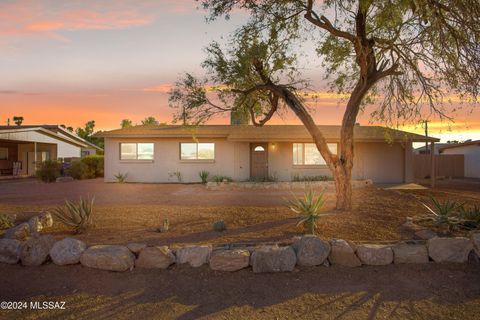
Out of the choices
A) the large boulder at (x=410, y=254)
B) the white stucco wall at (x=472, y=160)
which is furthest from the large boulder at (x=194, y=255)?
the white stucco wall at (x=472, y=160)

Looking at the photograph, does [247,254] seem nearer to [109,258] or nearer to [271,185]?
[109,258]

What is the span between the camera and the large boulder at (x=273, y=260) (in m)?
5.23

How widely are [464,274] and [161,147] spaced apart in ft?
55.9

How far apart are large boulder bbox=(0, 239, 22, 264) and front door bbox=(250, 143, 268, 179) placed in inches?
585

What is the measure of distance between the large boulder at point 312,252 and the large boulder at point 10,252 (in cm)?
424

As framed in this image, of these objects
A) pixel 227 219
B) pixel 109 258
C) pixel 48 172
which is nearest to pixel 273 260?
pixel 109 258

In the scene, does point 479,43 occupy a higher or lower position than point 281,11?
lower

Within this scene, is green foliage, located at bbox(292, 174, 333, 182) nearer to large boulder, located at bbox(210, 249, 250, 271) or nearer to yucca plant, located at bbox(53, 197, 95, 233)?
yucca plant, located at bbox(53, 197, 95, 233)

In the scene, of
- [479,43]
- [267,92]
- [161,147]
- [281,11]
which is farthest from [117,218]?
[161,147]

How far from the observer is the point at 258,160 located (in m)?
20.2

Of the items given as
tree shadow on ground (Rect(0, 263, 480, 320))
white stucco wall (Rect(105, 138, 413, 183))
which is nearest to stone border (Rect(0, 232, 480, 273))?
tree shadow on ground (Rect(0, 263, 480, 320))

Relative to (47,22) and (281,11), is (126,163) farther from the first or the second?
(281,11)

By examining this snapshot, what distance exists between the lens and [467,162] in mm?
29156

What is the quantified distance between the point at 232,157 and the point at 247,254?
14793 mm
